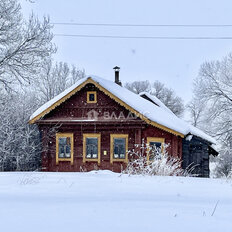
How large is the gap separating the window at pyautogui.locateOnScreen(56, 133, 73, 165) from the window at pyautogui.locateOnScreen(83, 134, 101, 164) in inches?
28.8

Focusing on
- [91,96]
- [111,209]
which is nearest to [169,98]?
[91,96]

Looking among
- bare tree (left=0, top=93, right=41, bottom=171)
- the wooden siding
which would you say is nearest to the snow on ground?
the wooden siding

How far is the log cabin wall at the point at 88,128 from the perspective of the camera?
15.6 metres

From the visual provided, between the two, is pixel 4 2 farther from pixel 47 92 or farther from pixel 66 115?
pixel 47 92

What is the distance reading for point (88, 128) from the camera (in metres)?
15.9

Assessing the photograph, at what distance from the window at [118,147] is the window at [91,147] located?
74 centimetres

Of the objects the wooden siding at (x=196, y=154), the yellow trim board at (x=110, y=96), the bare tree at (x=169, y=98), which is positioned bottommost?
the wooden siding at (x=196, y=154)

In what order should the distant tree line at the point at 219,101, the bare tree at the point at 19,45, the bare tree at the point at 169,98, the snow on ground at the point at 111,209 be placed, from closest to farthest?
1. the snow on ground at the point at 111,209
2. the bare tree at the point at 19,45
3. the distant tree line at the point at 219,101
4. the bare tree at the point at 169,98

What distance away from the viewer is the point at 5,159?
17469 mm

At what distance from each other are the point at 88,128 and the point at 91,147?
39.5 inches

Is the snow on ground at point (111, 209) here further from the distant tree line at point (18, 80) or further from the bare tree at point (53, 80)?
the bare tree at point (53, 80)

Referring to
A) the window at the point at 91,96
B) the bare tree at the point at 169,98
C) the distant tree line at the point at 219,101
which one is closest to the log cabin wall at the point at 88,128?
the window at the point at 91,96

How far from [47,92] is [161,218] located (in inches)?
1272

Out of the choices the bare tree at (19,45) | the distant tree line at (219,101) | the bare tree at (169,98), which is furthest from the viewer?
the bare tree at (169,98)
